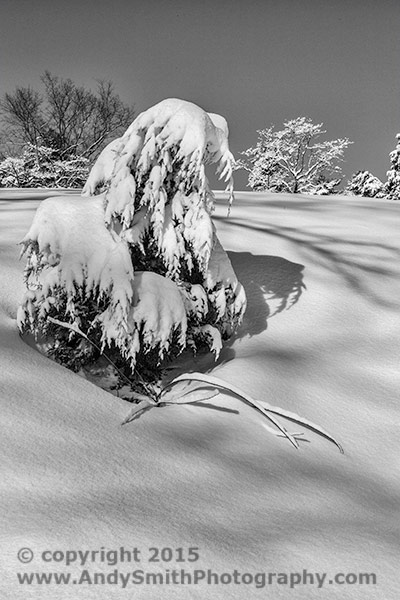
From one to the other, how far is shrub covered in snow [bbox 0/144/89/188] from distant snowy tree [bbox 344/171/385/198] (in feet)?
56.5

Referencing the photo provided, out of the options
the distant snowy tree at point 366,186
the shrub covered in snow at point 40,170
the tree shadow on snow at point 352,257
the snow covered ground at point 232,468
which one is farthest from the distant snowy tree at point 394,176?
the snow covered ground at point 232,468

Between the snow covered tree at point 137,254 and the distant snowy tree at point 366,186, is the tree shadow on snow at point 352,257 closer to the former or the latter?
the snow covered tree at point 137,254

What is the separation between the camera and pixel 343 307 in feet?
15.4

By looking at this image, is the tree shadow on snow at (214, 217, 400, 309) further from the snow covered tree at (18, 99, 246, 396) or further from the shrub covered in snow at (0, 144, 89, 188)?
the shrub covered in snow at (0, 144, 89, 188)

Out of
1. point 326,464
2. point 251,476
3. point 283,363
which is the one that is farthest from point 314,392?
point 251,476

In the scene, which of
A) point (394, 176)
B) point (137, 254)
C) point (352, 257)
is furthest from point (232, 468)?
point (394, 176)

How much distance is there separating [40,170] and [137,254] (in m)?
21.6

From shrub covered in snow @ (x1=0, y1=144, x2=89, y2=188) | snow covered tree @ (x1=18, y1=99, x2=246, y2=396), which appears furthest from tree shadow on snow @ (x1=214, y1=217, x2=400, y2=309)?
shrub covered in snow @ (x1=0, y1=144, x2=89, y2=188)

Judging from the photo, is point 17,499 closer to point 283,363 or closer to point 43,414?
point 43,414

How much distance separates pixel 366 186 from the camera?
31016 mm

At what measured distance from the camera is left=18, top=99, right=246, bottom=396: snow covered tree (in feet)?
10.3

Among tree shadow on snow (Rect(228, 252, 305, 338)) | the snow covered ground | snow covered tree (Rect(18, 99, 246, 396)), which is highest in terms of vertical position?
snow covered tree (Rect(18, 99, 246, 396))

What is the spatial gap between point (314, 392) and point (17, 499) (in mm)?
2167

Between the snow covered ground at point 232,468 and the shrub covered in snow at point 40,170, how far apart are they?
19.2 m
